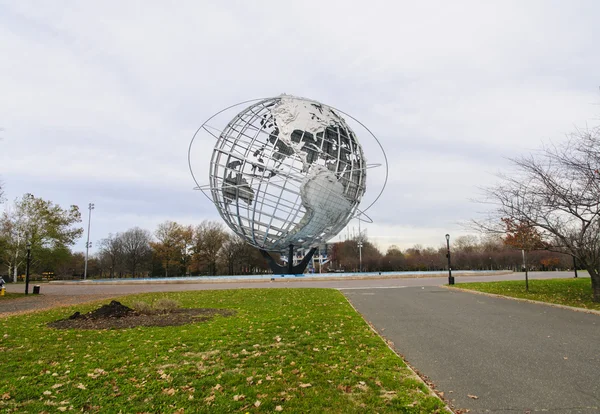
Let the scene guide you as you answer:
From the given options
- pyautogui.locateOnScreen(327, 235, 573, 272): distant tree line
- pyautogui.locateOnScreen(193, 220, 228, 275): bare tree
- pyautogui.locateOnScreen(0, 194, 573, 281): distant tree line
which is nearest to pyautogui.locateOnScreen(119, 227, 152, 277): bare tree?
pyautogui.locateOnScreen(0, 194, 573, 281): distant tree line

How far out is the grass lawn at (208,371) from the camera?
450cm

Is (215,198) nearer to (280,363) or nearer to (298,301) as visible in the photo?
(298,301)

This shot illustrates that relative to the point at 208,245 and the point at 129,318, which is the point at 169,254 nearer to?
the point at 208,245

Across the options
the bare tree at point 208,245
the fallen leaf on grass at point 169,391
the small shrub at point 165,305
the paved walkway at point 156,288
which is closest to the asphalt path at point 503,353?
the fallen leaf on grass at point 169,391

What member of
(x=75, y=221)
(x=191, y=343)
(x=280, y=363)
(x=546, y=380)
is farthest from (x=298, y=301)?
(x=75, y=221)

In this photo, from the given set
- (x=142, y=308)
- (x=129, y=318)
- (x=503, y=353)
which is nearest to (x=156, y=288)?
(x=142, y=308)

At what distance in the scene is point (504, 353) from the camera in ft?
22.7

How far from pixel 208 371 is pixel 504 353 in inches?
210

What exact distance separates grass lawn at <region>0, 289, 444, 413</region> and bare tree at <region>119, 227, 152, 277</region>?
69.3 metres

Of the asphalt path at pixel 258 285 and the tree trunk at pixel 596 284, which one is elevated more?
the tree trunk at pixel 596 284

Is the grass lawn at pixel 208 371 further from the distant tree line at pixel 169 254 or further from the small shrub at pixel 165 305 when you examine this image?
the distant tree line at pixel 169 254

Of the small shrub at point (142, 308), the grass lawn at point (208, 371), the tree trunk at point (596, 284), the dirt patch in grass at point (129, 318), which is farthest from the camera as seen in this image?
the tree trunk at point (596, 284)

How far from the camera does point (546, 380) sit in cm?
537

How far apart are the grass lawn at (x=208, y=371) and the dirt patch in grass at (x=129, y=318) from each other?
77 centimetres
